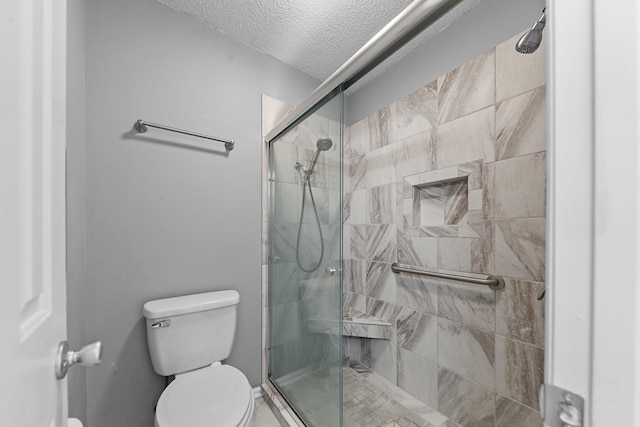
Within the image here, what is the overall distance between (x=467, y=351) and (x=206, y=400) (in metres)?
1.26

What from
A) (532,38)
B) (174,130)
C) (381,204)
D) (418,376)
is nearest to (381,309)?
(418,376)

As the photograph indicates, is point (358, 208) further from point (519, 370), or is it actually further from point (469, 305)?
point (519, 370)

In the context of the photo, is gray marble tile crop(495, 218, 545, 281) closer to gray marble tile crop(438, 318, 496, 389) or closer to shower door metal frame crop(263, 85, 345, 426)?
gray marble tile crop(438, 318, 496, 389)

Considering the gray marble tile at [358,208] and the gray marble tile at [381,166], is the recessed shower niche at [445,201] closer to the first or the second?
the gray marble tile at [381,166]

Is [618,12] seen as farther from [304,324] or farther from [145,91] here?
[145,91]

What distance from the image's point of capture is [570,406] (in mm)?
301

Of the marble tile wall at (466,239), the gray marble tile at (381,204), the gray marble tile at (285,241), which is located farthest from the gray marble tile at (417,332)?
the gray marble tile at (285,241)

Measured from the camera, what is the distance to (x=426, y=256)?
1535mm

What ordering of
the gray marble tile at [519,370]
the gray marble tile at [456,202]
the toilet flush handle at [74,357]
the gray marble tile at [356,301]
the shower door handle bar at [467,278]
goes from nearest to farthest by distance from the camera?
the toilet flush handle at [74,357]
the gray marble tile at [519,370]
the shower door handle bar at [467,278]
the gray marble tile at [456,202]
the gray marble tile at [356,301]

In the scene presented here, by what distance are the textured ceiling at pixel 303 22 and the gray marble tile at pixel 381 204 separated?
36.4 inches

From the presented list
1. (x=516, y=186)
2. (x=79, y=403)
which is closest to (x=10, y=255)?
(x=79, y=403)

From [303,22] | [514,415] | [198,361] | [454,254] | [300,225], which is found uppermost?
[303,22]

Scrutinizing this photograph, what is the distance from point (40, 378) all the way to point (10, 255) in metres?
0.20

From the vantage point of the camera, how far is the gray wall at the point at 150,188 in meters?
1.15
